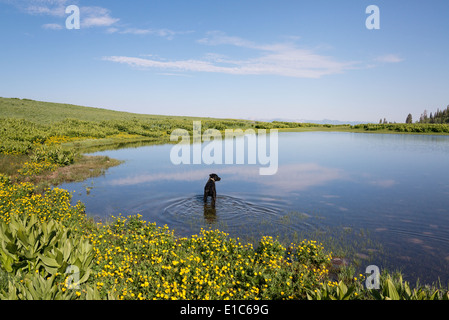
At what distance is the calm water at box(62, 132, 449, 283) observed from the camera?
9875mm

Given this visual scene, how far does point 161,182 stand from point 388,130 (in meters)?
65.4

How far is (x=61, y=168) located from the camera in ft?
75.3

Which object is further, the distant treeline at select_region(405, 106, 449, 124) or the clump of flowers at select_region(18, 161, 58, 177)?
the distant treeline at select_region(405, 106, 449, 124)

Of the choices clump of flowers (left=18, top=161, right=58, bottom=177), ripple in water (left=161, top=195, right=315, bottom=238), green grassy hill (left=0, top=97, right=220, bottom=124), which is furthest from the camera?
green grassy hill (left=0, top=97, right=220, bottom=124)

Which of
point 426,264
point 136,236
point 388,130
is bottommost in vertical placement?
point 426,264

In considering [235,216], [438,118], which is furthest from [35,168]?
[438,118]

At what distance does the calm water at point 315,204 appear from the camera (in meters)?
9.88

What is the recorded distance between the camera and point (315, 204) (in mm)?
14609

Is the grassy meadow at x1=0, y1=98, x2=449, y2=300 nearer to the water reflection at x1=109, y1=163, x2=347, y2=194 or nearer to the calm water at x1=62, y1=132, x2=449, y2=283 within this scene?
the calm water at x1=62, y1=132, x2=449, y2=283

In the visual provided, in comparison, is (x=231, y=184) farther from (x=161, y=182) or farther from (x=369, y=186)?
(x=369, y=186)

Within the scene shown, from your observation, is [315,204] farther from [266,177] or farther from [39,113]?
[39,113]

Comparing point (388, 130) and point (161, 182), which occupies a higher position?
point (388, 130)

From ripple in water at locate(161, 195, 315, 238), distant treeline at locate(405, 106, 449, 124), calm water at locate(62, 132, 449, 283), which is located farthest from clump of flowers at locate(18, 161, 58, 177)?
distant treeline at locate(405, 106, 449, 124)
